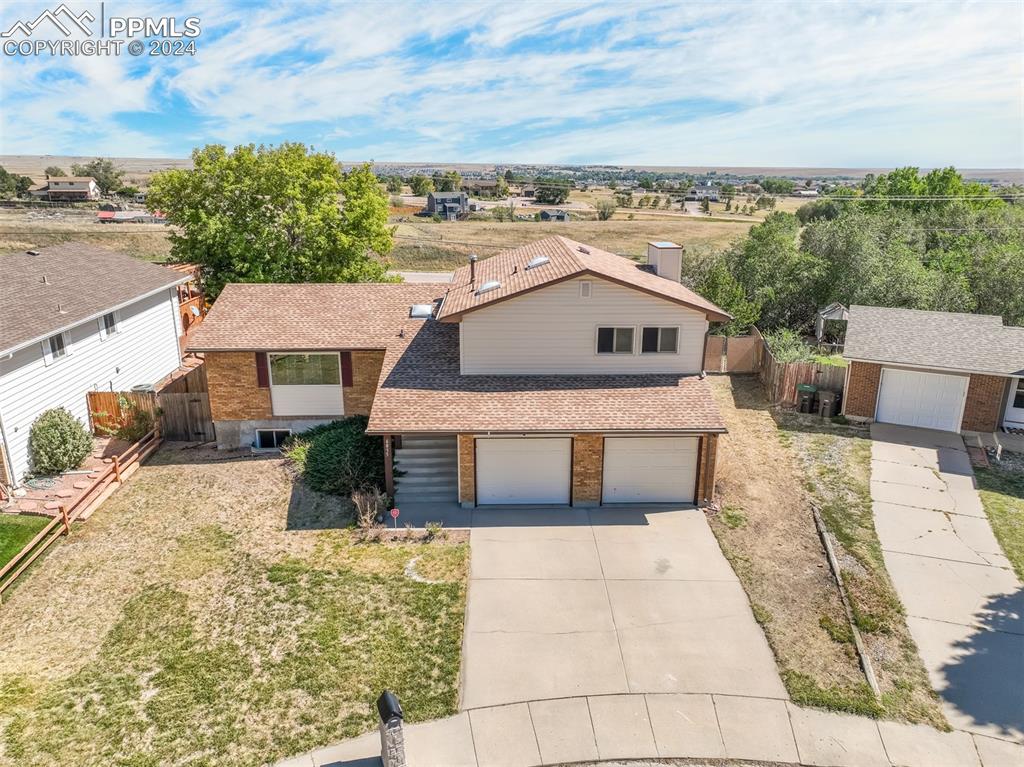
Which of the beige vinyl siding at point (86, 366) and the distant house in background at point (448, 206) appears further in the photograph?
the distant house in background at point (448, 206)

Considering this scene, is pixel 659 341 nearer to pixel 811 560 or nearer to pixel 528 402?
pixel 528 402

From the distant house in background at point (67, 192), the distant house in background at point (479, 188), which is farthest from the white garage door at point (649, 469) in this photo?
the distant house in background at point (479, 188)

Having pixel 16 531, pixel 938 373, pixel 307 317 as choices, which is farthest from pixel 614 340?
pixel 16 531

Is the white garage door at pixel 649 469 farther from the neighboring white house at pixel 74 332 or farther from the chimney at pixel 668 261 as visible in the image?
the neighboring white house at pixel 74 332

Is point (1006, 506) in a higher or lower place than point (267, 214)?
lower

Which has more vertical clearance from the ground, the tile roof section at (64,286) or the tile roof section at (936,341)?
the tile roof section at (64,286)

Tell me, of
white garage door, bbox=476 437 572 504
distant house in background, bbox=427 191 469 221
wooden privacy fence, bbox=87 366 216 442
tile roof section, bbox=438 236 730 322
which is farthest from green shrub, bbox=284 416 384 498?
distant house in background, bbox=427 191 469 221

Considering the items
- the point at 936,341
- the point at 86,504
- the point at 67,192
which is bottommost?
the point at 86,504
